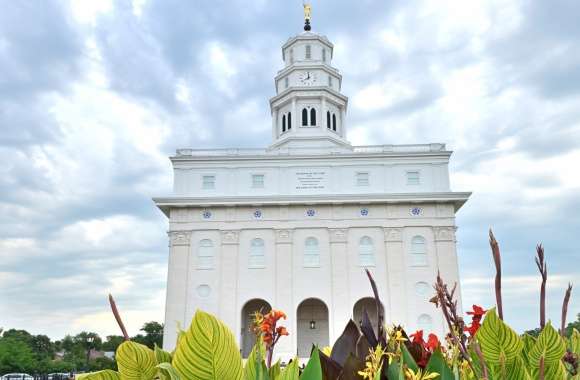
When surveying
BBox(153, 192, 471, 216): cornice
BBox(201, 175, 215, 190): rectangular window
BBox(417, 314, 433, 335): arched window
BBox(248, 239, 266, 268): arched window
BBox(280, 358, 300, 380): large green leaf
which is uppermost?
BBox(201, 175, 215, 190): rectangular window

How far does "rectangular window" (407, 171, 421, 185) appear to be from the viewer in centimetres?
3416

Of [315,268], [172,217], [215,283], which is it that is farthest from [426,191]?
[172,217]

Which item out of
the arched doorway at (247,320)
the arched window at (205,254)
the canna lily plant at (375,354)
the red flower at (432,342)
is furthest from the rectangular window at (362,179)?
the canna lily plant at (375,354)

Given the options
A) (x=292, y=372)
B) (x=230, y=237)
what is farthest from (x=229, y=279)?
(x=292, y=372)

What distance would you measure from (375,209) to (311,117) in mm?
10179

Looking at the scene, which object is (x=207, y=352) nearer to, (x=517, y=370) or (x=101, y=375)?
(x=101, y=375)

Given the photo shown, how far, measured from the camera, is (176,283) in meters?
32.1

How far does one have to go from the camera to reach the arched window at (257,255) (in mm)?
32375

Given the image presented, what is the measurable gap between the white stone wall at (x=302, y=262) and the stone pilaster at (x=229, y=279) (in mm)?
66

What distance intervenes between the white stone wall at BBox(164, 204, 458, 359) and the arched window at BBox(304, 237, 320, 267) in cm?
28

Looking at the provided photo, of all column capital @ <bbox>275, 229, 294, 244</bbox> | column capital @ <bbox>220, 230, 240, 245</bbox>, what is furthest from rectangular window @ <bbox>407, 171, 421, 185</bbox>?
column capital @ <bbox>220, 230, 240, 245</bbox>

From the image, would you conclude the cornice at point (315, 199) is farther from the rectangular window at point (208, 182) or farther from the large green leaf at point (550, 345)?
the large green leaf at point (550, 345)

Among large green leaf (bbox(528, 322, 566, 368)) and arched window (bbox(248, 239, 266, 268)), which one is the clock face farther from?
large green leaf (bbox(528, 322, 566, 368))

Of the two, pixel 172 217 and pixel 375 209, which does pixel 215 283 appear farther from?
pixel 375 209
